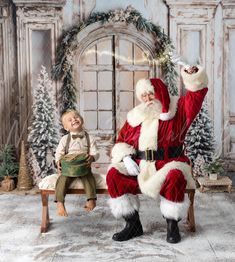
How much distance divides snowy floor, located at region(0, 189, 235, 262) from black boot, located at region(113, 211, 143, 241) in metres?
0.07

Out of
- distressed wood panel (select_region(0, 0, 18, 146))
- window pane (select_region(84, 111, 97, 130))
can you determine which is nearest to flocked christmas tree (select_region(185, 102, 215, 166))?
window pane (select_region(84, 111, 97, 130))

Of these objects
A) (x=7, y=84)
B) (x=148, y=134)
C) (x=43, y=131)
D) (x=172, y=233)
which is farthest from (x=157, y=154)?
(x=7, y=84)

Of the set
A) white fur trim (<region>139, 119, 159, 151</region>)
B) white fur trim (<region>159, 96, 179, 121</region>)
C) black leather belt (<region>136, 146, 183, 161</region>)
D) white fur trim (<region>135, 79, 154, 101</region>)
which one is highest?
white fur trim (<region>135, 79, 154, 101</region>)

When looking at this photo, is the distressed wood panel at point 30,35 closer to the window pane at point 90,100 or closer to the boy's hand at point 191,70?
the window pane at point 90,100

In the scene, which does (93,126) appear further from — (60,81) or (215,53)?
(215,53)

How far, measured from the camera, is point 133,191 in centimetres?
499

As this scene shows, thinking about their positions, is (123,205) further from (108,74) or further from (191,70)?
(108,74)

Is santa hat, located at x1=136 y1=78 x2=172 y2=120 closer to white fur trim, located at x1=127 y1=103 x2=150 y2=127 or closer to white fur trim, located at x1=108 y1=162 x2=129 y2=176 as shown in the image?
white fur trim, located at x1=127 y1=103 x2=150 y2=127

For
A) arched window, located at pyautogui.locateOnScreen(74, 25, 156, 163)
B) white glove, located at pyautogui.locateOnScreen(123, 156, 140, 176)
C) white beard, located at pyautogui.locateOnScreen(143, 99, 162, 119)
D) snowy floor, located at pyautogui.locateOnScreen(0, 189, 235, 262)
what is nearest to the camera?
snowy floor, located at pyautogui.locateOnScreen(0, 189, 235, 262)

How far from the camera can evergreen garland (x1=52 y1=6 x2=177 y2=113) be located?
7.48 metres

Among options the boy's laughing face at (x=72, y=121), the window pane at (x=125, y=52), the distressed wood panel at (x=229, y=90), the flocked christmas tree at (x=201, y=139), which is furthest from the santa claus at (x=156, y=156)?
Result: the distressed wood panel at (x=229, y=90)

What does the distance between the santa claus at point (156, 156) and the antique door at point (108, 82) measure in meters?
2.46

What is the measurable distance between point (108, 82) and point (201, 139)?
167cm

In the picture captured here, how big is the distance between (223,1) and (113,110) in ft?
7.66
